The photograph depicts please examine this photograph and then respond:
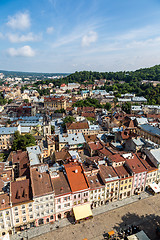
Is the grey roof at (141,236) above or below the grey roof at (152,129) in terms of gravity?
below

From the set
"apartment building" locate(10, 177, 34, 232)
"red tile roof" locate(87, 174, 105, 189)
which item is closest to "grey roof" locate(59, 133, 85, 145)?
"red tile roof" locate(87, 174, 105, 189)

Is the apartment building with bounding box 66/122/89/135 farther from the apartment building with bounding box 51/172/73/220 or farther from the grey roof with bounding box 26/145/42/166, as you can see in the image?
the apartment building with bounding box 51/172/73/220

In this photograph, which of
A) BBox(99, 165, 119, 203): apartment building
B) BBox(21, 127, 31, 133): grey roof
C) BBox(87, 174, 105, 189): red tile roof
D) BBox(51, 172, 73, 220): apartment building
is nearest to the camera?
BBox(51, 172, 73, 220): apartment building

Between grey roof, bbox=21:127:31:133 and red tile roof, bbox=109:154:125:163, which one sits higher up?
red tile roof, bbox=109:154:125:163

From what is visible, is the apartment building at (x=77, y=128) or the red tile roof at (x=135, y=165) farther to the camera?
the apartment building at (x=77, y=128)

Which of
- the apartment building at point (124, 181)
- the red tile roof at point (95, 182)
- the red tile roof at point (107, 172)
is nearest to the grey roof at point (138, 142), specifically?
the apartment building at point (124, 181)

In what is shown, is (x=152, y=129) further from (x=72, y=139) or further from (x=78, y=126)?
(x=72, y=139)

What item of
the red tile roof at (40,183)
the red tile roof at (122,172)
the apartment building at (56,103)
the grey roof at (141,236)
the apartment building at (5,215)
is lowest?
the grey roof at (141,236)

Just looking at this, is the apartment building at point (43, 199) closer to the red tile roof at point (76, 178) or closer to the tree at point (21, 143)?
the red tile roof at point (76, 178)

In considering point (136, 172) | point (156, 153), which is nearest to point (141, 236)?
point (136, 172)
